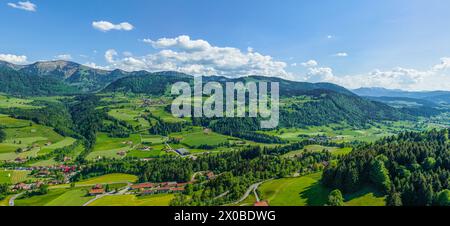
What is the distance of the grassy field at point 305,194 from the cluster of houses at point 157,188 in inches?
990

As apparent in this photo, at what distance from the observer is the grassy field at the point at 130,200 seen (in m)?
75.0

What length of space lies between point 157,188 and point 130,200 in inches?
561

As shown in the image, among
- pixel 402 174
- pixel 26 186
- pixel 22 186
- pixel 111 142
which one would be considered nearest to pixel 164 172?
pixel 26 186

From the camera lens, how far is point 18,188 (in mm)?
96812

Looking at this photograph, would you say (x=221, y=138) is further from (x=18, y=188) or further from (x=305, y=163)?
(x=18, y=188)

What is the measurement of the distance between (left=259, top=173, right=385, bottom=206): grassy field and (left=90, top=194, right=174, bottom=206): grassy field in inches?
939

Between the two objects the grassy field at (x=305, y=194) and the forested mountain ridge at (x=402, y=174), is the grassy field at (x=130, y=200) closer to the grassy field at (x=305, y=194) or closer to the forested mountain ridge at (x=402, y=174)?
the grassy field at (x=305, y=194)

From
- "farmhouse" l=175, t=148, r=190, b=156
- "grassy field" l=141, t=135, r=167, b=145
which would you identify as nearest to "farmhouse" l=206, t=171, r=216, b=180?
"farmhouse" l=175, t=148, r=190, b=156

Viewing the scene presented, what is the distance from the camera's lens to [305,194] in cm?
6869

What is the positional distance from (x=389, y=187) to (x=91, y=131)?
177480mm

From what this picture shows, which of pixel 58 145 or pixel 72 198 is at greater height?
pixel 58 145

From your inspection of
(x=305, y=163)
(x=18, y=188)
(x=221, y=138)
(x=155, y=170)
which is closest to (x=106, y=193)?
(x=155, y=170)

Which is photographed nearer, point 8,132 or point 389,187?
point 389,187

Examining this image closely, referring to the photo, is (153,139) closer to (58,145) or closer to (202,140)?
(202,140)
